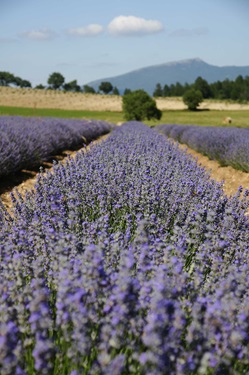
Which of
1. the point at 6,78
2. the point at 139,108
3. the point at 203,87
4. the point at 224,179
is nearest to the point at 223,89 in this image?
the point at 203,87

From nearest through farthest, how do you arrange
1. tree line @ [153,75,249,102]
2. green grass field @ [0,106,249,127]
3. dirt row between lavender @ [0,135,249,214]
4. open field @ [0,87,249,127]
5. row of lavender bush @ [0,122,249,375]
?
row of lavender bush @ [0,122,249,375]
dirt row between lavender @ [0,135,249,214]
green grass field @ [0,106,249,127]
open field @ [0,87,249,127]
tree line @ [153,75,249,102]

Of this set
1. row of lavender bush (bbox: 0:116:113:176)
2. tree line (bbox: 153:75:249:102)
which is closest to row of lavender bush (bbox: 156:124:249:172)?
row of lavender bush (bbox: 0:116:113:176)

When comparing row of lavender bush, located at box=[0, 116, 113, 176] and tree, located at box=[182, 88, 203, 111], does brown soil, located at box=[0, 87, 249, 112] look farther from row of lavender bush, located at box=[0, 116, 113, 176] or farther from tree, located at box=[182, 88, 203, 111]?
row of lavender bush, located at box=[0, 116, 113, 176]

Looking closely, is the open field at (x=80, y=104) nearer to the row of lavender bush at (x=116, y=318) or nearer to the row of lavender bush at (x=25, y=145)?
the row of lavender bush at (x=25, y=145)

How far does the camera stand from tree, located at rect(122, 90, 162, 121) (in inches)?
1491

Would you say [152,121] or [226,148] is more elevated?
[226,148]

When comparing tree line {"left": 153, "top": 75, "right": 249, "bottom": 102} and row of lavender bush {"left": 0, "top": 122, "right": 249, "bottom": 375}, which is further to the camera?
tree line {"left": 153, "top": 75, "right": 249, "bottom": 102}

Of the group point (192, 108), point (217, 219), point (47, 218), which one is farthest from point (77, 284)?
point (192, 108)

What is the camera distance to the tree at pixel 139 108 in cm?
3788

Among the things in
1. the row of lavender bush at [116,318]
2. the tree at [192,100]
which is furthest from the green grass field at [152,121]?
the row of lavender bush at [116,318]

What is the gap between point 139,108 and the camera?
37844 mm

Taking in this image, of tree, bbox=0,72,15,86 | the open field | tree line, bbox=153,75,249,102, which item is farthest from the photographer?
tree, bbox=0,72,15,86

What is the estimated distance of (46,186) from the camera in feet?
12.4

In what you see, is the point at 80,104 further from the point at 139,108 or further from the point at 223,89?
the point at 223,89
